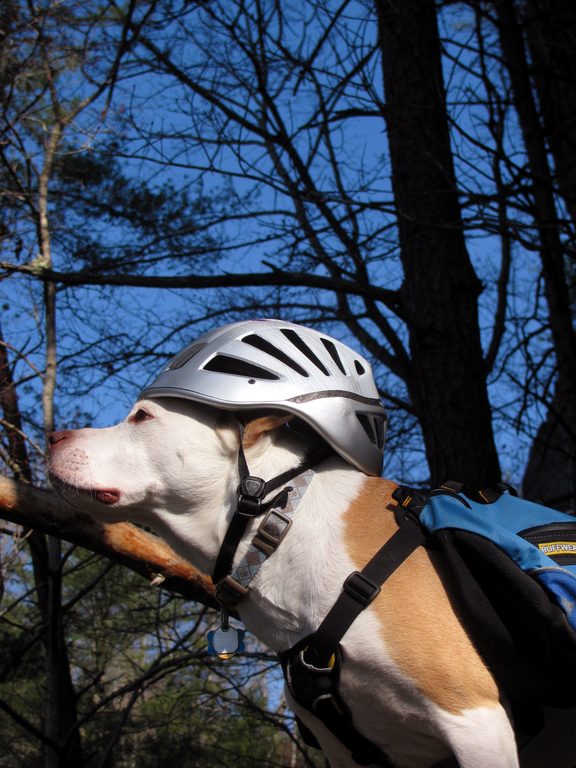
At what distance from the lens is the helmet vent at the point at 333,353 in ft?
9.82

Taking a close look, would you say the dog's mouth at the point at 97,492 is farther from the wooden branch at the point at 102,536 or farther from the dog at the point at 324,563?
the wooden branch at the point at 102,536

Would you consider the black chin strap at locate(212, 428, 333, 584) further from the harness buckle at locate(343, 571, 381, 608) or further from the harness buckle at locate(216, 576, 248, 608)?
the harness buckle at locate(343, 571, 381, 608)

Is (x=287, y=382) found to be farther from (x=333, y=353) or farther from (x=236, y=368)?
(x=333, y=353)

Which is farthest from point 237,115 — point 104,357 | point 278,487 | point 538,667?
point 538,667

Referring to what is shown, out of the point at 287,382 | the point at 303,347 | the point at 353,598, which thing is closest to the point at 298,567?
the point at 353,598

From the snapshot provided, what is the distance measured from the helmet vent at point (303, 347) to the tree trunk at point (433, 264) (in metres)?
1.98

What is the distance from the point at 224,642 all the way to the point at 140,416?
2.78 ft

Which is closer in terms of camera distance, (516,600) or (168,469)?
(516,600)

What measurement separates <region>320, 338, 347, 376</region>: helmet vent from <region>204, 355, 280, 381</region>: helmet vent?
347 mm

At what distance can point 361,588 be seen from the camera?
2.34m

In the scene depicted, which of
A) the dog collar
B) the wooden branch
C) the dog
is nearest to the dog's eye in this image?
the dog

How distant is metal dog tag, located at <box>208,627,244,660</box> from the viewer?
2752 millimetres

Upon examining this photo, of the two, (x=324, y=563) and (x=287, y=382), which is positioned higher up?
(x=287, y=382)

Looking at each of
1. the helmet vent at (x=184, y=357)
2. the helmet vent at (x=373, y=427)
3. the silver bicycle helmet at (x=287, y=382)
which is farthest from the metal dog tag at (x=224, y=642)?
the helmet vent at (x=184, y=357)
